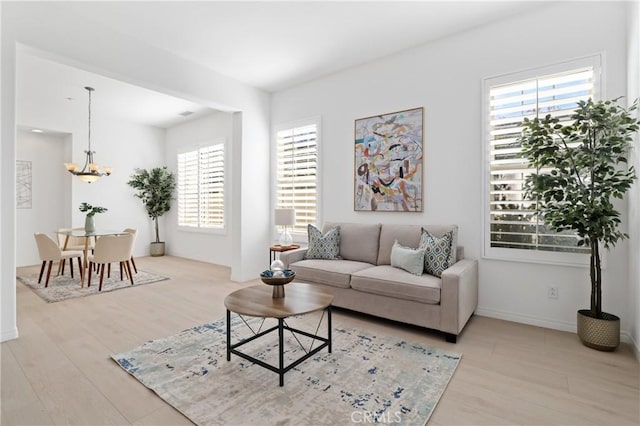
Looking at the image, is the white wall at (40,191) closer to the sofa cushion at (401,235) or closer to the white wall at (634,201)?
the sofa cushion at (401,235)

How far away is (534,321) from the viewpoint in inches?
120

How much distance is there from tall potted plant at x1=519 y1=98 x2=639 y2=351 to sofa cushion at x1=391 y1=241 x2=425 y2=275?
A: 1114mm

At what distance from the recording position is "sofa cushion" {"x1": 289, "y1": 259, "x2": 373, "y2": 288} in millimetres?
3322

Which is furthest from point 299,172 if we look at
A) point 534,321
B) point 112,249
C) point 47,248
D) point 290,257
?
point 47,248

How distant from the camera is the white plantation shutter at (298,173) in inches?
189

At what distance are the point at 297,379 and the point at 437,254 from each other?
1.77 metres

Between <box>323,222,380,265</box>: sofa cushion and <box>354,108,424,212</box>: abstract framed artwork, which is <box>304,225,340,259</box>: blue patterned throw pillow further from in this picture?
<box>354,108,424,212</box>: abstract framed artwork

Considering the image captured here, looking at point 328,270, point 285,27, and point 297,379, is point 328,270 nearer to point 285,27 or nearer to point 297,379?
point 297,379

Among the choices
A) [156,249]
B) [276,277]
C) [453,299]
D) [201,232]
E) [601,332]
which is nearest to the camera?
[276,277]

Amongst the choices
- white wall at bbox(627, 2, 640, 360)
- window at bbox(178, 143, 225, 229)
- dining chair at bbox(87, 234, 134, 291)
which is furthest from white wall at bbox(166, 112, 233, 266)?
white wall at bbox(627, 2, 640, 360)

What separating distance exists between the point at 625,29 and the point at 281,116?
4133 millimetres

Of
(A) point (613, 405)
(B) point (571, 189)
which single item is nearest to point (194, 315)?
(A) point (613, 405)

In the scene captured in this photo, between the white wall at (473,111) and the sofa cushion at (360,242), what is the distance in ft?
0.93

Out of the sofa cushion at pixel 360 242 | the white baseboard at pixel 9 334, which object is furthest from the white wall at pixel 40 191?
the sofa cushion at pixel 360 242
